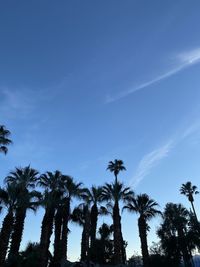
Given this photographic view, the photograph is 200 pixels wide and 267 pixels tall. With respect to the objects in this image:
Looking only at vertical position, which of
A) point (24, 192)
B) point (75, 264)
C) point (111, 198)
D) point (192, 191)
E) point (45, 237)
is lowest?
point (75, 264)

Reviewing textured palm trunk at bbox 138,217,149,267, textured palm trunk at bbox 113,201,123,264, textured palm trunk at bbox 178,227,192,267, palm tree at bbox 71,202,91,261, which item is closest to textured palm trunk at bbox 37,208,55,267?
palm tree at bbox 71,202,91,261

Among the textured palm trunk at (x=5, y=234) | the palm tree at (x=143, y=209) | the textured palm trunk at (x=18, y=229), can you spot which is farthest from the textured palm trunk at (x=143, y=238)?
the textured palm trunk at (x=5, y=234)

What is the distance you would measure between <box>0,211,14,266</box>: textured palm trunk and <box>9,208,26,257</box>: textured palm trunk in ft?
7.50

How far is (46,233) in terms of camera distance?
3459 centimetres

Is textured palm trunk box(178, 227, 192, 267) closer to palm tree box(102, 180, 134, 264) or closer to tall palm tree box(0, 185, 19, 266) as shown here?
palm tree box(102, 180, 134, 264)

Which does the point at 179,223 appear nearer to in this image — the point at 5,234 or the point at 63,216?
the point at 63,216

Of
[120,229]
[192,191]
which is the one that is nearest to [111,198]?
[120,229]

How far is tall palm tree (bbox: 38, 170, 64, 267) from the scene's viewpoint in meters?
34.0

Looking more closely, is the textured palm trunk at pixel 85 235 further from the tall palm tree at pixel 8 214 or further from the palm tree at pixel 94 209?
the tall palm tree at pixel 8 214

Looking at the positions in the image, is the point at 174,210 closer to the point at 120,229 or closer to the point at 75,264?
the point at 120,229

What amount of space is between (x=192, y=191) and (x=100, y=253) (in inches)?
1195

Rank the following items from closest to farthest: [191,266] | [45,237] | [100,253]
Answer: [45,237], [100,253], [191,266]

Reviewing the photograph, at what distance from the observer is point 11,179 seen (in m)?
36.8

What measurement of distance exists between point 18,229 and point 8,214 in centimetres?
378
